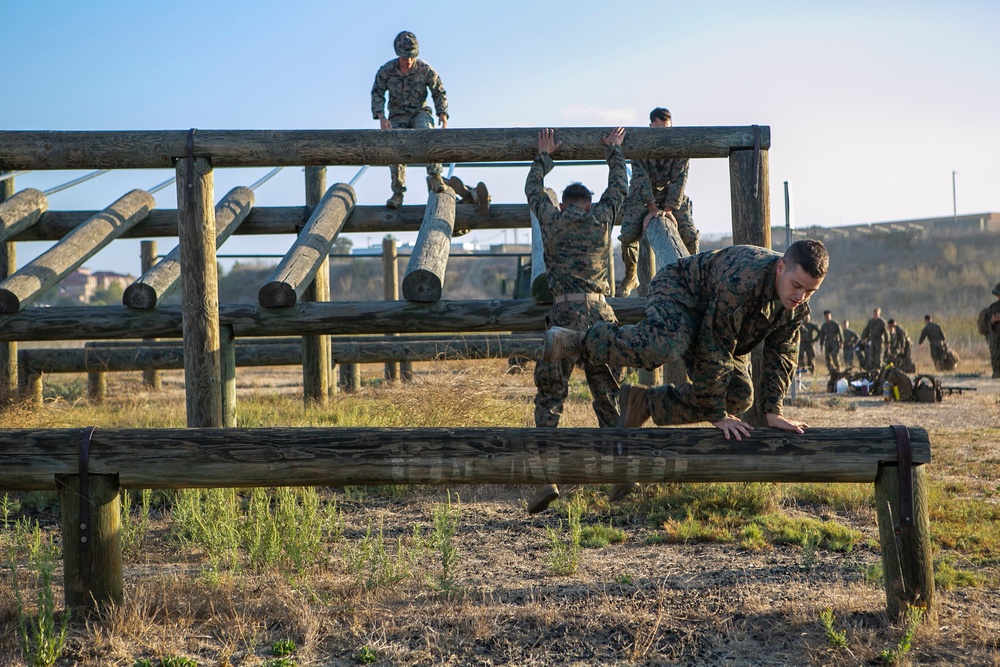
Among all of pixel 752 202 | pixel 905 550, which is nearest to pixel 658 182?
pixel 752 202

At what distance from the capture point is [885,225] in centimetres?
7400

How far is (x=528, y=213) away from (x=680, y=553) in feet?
16.4

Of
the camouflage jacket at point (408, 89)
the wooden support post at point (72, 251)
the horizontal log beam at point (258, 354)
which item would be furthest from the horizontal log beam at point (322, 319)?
the camouflage jacket at point (408, 89)

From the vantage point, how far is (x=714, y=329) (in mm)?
4359

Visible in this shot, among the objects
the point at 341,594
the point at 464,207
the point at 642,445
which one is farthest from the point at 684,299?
the point at 464,207

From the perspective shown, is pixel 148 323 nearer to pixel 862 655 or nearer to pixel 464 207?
pixel 464 207

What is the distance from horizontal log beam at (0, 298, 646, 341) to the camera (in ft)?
A: 22.4

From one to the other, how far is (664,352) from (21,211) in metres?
6.68

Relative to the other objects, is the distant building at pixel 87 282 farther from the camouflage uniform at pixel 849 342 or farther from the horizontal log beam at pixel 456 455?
the horizontal log beam at pixel 456 455

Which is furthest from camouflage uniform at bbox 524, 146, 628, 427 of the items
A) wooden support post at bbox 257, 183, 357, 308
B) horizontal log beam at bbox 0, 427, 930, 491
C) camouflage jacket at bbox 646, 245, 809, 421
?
wooden support post at bbox 257, 183, 357, 308

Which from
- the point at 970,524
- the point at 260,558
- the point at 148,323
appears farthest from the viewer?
the point at 148,323

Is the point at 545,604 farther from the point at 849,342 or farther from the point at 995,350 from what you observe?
the point at 849,342

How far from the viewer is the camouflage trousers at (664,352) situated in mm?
4379

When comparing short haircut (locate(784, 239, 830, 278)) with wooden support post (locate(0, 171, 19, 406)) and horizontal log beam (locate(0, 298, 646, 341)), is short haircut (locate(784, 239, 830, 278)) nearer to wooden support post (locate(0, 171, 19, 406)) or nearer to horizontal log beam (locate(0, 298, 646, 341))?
horizontal log beam (locate(0, 298, 646, 341))
